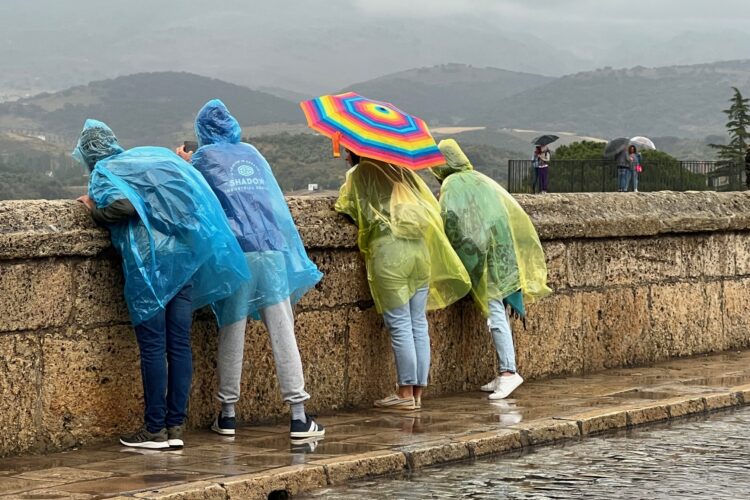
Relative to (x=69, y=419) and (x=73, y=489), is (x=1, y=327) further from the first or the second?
(x=73, y=489)

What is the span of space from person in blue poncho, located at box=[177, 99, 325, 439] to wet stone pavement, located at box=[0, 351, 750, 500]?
0.74 ft

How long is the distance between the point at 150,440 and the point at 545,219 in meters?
3.77

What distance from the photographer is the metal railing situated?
4047cm

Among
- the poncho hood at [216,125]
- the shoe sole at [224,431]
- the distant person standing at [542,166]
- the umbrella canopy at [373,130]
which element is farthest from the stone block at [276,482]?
the distant person standing at [542,166]

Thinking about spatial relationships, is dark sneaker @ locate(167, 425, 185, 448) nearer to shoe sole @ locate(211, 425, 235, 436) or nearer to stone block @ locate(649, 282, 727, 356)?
shoe sole @ locate(211, 425, 235, 436)

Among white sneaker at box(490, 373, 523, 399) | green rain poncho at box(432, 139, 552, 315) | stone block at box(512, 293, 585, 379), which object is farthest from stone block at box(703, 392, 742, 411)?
stone block at box(512, 293, 585, 379)

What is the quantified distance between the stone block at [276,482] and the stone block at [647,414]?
8.04 feet

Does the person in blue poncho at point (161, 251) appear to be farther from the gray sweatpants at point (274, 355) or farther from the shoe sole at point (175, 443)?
the gray sweatpants at point (274, 355)

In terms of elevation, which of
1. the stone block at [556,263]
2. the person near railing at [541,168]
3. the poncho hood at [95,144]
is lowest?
the stone block at [556,263]

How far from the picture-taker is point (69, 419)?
22.7ft

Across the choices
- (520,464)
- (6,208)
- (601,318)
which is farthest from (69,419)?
(601,318)

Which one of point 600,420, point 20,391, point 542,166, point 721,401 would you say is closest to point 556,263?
point 721,401

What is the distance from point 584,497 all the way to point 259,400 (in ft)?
7.86

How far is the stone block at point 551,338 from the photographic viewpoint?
976 centimetres
